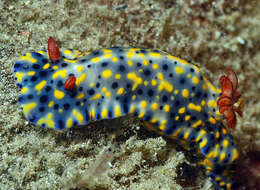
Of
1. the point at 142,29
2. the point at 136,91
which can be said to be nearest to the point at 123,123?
the point at 136,91

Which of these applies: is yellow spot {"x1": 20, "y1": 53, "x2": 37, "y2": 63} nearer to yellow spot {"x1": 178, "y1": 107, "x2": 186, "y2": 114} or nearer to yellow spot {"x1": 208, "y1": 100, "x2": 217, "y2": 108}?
yellow spot {"x1": 178, "y1": 107, "x2": 186, "y2": 114}

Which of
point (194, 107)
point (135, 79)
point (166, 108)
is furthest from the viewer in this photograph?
point (194, 107)

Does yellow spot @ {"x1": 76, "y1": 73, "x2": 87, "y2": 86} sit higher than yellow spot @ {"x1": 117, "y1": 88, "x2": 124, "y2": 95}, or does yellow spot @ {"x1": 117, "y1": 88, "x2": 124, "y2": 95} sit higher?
yellow spot @ {"x1": 76, "y1": 73, "x2": 87, "y2": 86}

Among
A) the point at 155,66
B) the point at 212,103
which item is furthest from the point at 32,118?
the point at 212,103

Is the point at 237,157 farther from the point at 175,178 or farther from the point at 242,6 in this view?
the point at 242,6

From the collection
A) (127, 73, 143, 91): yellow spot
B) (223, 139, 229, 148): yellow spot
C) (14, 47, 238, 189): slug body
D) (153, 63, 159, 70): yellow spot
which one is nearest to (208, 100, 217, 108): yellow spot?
(14, 47, 238, 189): slug body

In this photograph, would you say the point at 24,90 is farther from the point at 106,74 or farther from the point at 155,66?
the point at 155,66
